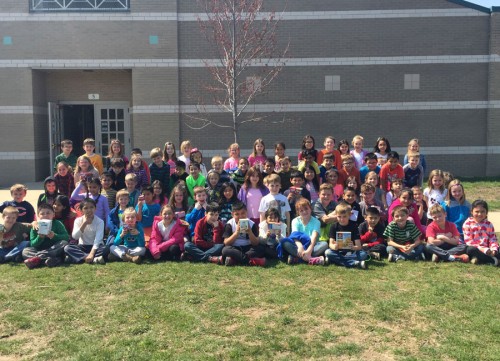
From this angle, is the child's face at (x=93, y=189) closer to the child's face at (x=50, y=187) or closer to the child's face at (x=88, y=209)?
the child's face at (x=50, y=187)

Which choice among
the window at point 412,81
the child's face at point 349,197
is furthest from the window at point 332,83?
the child's face at point 349,197

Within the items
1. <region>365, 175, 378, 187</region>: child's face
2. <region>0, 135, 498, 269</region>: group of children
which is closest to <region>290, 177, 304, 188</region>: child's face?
<region>0, 135, 498, 269</region>: group of children

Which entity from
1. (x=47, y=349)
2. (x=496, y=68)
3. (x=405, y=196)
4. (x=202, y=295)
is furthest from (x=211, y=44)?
(x=47, y=349)

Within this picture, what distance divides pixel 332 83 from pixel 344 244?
11826 millimetres

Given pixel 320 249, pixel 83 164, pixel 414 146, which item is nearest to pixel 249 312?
pixel 320 249

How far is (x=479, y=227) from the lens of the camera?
744 centimetres

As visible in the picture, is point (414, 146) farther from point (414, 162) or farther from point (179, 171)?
point (179, 171)

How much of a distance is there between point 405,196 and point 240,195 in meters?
2.58

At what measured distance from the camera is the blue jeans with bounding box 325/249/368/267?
7.20 m

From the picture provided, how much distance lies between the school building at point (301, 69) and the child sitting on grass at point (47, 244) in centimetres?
1058

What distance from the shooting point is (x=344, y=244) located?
23.6 ft

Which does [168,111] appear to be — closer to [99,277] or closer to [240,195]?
[240,195]

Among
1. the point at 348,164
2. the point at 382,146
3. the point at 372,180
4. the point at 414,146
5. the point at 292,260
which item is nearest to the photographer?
the point at 292,260

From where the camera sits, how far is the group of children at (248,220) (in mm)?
7402
